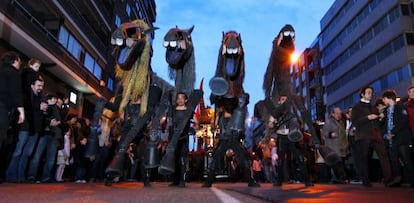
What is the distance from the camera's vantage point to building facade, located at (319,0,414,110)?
28.3 meters

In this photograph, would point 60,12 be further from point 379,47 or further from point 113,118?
point 379,47

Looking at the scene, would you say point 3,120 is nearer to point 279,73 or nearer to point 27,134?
point 27,134

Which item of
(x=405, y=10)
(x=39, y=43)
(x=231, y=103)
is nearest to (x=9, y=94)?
(x=231, y=103)

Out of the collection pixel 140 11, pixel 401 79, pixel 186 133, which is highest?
pixel 140 11

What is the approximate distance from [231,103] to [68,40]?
18460mm

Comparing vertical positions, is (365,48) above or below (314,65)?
below

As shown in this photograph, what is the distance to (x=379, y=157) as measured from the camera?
5867 mm

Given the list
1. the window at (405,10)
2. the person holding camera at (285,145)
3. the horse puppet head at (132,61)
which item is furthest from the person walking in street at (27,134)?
the window at (405,10)

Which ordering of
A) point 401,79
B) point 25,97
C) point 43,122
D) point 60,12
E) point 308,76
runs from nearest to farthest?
point 25,97 < point 43,122 < point 60,12 < point 401,79 < point 308,76

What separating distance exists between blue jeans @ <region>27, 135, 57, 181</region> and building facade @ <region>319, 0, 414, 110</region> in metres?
28.0

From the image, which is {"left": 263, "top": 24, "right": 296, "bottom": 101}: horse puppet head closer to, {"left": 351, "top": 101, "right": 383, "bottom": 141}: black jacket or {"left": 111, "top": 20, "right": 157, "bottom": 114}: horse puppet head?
{"left": 351, "top": 101, "right": 383, "bottom": 141}: black jacket

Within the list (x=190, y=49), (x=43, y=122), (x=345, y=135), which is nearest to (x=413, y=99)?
(x=345, y=135)

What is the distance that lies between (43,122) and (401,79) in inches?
1153

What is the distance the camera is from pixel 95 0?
25.0 m
